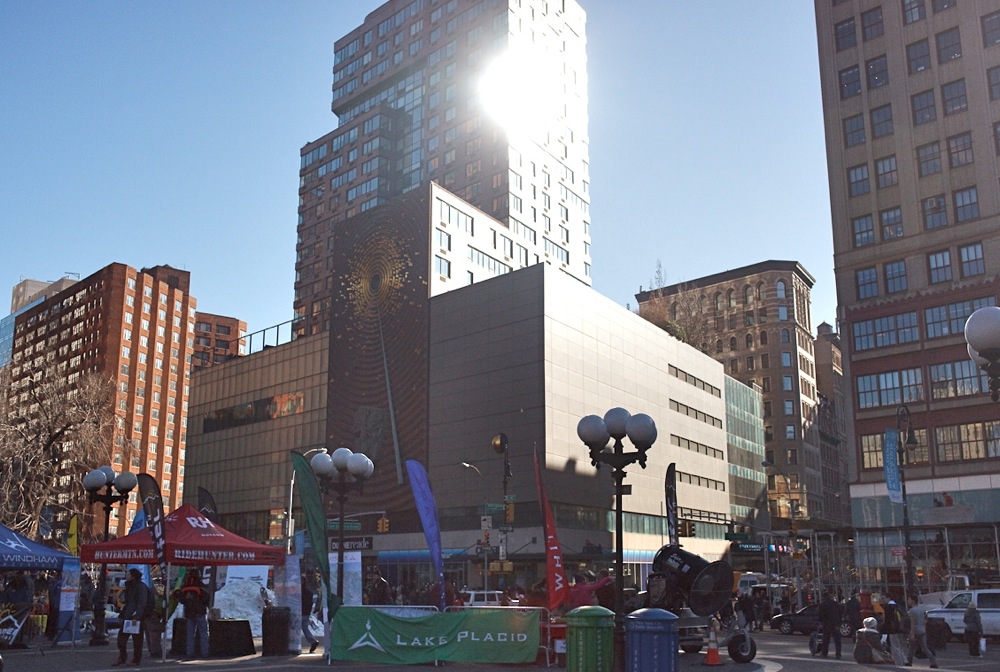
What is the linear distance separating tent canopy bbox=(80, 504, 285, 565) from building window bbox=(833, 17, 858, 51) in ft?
155

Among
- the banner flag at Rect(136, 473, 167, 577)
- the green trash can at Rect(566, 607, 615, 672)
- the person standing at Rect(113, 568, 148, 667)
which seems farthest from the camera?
the banner flag at Rect(136, 473, 167, 577)

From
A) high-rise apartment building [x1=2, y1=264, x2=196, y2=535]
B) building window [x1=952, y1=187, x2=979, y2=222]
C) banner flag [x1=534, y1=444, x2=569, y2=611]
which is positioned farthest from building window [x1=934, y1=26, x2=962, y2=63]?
high-rise apartment building [x1=2, y1=264, x2=196, y2=535]

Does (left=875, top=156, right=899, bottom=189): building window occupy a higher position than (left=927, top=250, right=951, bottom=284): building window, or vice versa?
(left=875, top=156, right=899, bottom=189): building window

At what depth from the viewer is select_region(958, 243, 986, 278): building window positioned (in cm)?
4797

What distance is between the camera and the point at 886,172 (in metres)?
52.4

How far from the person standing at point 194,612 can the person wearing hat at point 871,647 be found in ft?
47.3

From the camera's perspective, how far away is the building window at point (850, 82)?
5462 cm

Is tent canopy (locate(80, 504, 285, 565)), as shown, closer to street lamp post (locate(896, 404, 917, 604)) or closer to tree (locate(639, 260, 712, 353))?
street lamp post (locate(896, 404, 917, 604))

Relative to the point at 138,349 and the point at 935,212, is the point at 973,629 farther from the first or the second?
the point at 138,349

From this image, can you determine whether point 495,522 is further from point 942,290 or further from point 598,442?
point 598,442

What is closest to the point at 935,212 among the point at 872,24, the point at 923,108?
the point at 923,108

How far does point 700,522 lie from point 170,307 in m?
93.1

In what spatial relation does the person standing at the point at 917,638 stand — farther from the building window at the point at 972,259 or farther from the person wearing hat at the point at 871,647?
the building window at the point at 972,259

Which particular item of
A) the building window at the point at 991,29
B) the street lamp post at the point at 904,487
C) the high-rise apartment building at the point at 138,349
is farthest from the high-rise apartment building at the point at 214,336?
the street lamp post at the point at 904,487
